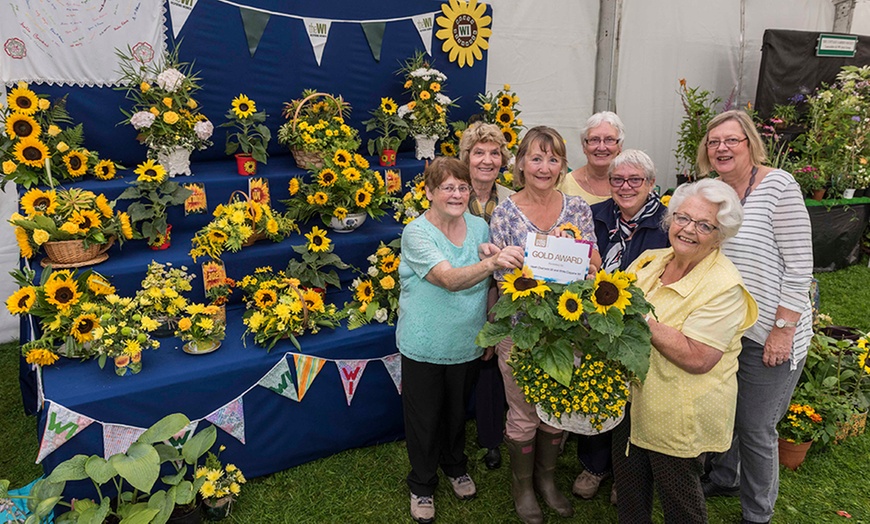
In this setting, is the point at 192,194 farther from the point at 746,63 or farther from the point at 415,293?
the point at 746,63

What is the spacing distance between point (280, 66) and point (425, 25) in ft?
3.80

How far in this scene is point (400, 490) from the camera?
104 inches

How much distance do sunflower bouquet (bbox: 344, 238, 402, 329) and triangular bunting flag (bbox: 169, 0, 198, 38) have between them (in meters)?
1.83

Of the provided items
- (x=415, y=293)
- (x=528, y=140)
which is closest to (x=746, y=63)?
(x=528, y=140)

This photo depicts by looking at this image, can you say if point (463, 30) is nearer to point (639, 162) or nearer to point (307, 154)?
point (307, 154)

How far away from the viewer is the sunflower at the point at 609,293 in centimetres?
168

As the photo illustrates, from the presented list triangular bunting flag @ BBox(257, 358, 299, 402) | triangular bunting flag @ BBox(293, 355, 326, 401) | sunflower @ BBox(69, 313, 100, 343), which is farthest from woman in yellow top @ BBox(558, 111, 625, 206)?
sunflower @ BBox(69, 313, 100, 343)

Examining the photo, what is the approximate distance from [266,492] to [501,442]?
123 centimetres

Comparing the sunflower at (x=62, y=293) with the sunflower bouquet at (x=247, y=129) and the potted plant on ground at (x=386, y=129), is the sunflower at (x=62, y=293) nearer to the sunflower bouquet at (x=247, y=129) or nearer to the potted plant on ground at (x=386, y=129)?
the sunflower bouquet at (x=247, y=129)

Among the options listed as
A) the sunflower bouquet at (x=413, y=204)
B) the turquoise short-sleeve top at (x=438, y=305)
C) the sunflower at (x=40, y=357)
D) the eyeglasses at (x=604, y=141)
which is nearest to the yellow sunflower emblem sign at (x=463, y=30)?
the sunflower bouquet at (x=413, y=204)

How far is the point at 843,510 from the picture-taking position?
8.45 ft

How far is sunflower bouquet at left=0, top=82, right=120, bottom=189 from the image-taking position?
2.68 meters

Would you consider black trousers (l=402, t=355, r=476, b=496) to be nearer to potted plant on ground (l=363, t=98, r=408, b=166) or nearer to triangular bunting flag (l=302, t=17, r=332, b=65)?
potted plant on ground (l=363, t=98, r=408, b=166)

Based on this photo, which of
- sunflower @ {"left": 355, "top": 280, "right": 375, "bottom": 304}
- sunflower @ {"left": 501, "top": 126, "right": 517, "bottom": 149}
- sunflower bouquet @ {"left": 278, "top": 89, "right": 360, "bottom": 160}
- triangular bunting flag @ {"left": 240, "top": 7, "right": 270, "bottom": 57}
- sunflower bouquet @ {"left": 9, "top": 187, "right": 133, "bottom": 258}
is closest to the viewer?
sunflower bouquet @ {"left": 9, "top": 187, "right": 133, "bottom": 258}
